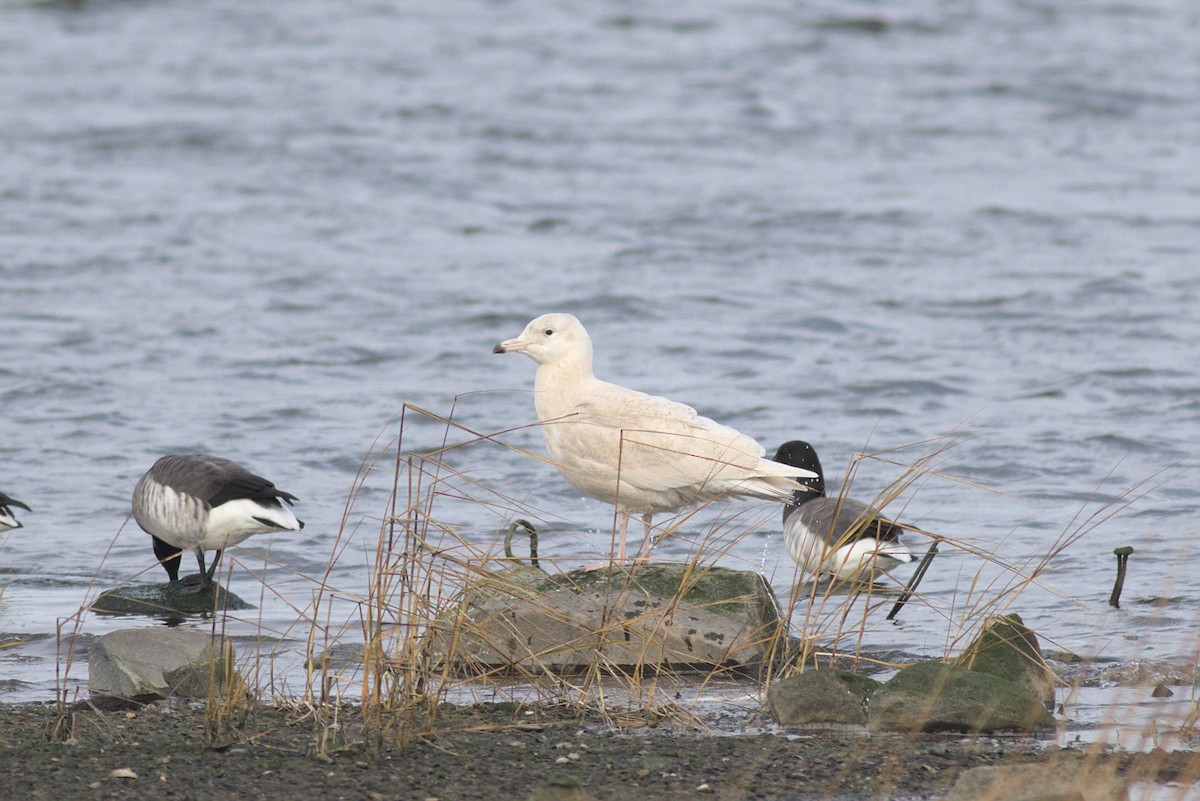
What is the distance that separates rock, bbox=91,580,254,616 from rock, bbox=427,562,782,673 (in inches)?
92.1

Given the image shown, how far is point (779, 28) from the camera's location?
33250 mm

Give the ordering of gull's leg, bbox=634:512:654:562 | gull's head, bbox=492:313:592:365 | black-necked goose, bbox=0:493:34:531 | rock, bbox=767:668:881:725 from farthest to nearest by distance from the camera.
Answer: black-necked goose, bbox=0:493:34:531 < gull's head, bbox=492:313:592:365 < gull's leg, bbox=634:512:654:562 < rock, bbox=767:668:881:725

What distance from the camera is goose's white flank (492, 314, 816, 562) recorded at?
8.27 m

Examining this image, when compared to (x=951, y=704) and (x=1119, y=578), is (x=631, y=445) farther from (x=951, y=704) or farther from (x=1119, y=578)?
(x=1119, y=578)

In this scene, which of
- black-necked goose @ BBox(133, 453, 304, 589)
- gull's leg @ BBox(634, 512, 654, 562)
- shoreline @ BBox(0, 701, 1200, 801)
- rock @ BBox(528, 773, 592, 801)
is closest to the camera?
rock @ BBox(528, 773, 592, 801)

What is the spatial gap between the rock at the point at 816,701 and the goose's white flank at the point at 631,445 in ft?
5.61

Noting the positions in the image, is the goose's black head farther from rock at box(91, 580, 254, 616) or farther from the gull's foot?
rock at box(91, 580, 254, 616)

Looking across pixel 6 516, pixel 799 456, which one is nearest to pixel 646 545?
pixel 799 456

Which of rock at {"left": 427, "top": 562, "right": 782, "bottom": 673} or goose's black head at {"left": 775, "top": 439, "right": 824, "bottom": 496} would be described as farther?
goose's black head at {"left": 775, "top": 439, "right": 824, "bottom": 496}

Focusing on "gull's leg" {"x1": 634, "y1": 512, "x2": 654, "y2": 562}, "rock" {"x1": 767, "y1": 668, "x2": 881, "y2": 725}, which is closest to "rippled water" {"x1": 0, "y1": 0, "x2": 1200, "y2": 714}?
"gull's leg" {"x1": 634, "y1": 512, "x2": 654, "y2": 562}

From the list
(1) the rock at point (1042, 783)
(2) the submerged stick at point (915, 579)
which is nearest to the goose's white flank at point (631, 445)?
(2) the submerged stick at point (915, 579)

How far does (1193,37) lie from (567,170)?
1617cm

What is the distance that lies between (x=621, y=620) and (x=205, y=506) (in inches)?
138

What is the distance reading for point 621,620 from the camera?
6.82 m
